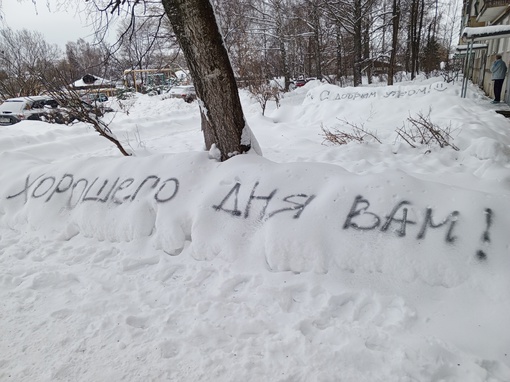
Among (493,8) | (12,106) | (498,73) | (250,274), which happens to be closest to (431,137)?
(250,274)

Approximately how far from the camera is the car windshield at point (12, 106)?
12258 mm

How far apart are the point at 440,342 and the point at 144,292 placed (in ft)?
6.87

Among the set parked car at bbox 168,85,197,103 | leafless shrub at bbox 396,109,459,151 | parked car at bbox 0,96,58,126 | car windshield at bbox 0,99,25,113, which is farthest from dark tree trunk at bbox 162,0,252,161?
parked car at bbox 168,85,197,103

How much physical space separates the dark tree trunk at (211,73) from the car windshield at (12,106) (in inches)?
460

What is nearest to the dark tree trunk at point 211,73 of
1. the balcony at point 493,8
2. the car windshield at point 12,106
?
the car windshield at point 12,106

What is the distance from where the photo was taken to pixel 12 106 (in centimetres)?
1240

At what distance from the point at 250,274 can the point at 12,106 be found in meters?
13.8

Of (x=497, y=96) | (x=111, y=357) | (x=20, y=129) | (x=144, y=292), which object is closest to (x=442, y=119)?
(x=497, y=96)

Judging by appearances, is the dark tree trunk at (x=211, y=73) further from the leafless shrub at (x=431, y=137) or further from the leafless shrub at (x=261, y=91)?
the leafless shrub at (x=261, y=91)

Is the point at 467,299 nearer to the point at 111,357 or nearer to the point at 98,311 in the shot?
the point at 111,357

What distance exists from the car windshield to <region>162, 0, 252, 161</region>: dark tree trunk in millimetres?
11690

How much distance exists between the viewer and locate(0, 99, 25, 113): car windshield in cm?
1226

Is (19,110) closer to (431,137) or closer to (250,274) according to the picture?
(250,274)

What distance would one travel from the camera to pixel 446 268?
2.32 metres
